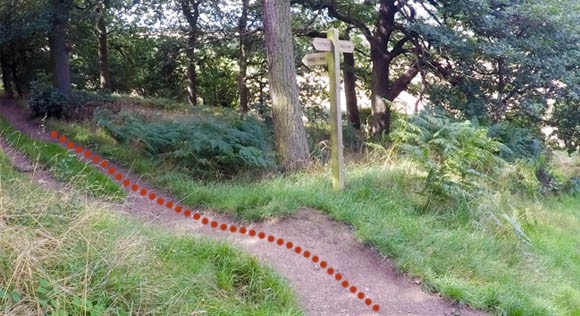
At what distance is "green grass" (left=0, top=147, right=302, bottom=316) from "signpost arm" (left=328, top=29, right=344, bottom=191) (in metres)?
2.46

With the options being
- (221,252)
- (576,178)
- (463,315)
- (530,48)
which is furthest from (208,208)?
(576,178)

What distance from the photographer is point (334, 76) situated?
20.1ft

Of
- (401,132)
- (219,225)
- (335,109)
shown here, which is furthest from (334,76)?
(219,225)

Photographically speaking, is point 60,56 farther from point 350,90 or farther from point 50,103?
point 350,90

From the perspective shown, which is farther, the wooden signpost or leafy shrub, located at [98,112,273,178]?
leafy shrub, located at [98,112,273,178]

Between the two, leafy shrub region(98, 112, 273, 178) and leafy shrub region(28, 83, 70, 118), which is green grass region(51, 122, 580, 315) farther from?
leafy shrub region(28, 83, 70, 118)

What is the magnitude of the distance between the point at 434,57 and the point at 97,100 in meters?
8.83

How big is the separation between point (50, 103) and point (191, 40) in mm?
4888

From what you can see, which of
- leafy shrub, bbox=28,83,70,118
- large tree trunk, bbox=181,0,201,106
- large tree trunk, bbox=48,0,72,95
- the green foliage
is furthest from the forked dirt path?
large tree trunk, bbox=181,0,201,106

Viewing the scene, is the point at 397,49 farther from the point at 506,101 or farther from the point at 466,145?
the point at 466,145

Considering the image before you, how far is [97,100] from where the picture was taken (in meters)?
12.5

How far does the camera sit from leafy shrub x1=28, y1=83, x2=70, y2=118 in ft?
36.6

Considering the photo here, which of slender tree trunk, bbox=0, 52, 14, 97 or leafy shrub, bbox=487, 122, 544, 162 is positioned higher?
slender tree trunk, bbox=0, 52, 14, 97

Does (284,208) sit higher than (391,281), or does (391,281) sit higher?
(284,208)
